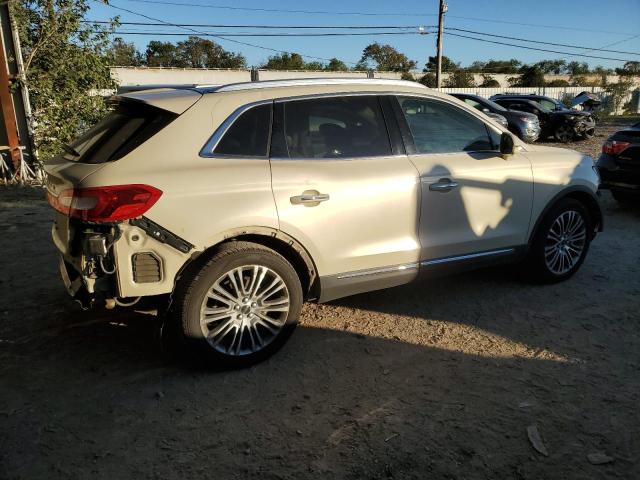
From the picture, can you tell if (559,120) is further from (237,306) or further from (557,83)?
(557,83)

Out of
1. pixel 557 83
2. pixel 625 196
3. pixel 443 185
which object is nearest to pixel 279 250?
pixel 443 185

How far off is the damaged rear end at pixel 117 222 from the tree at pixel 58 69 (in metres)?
8.08

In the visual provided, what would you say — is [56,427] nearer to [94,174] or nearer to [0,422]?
[0,422]

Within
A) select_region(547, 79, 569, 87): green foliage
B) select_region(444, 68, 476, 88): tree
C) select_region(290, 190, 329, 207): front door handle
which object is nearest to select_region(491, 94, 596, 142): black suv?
select_region(290, 190, 329, 207): front door handle

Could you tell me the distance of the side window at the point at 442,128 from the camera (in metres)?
4.01

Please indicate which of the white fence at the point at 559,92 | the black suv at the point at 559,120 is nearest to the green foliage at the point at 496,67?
the white fence at the point at 559,92

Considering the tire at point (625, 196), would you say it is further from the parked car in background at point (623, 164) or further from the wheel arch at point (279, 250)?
the wheel arch at point (279, 250)

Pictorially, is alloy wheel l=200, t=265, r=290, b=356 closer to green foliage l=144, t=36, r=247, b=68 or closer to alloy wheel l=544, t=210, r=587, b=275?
alloy wheel l=544, t=210, r=587, b=275

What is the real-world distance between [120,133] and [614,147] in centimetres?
719

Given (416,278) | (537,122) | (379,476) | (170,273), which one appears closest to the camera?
(379,476)

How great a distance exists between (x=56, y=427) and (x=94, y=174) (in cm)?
140

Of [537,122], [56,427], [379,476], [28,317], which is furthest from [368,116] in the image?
[537,122]

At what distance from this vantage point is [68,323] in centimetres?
412

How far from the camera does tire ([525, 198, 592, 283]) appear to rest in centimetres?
468
